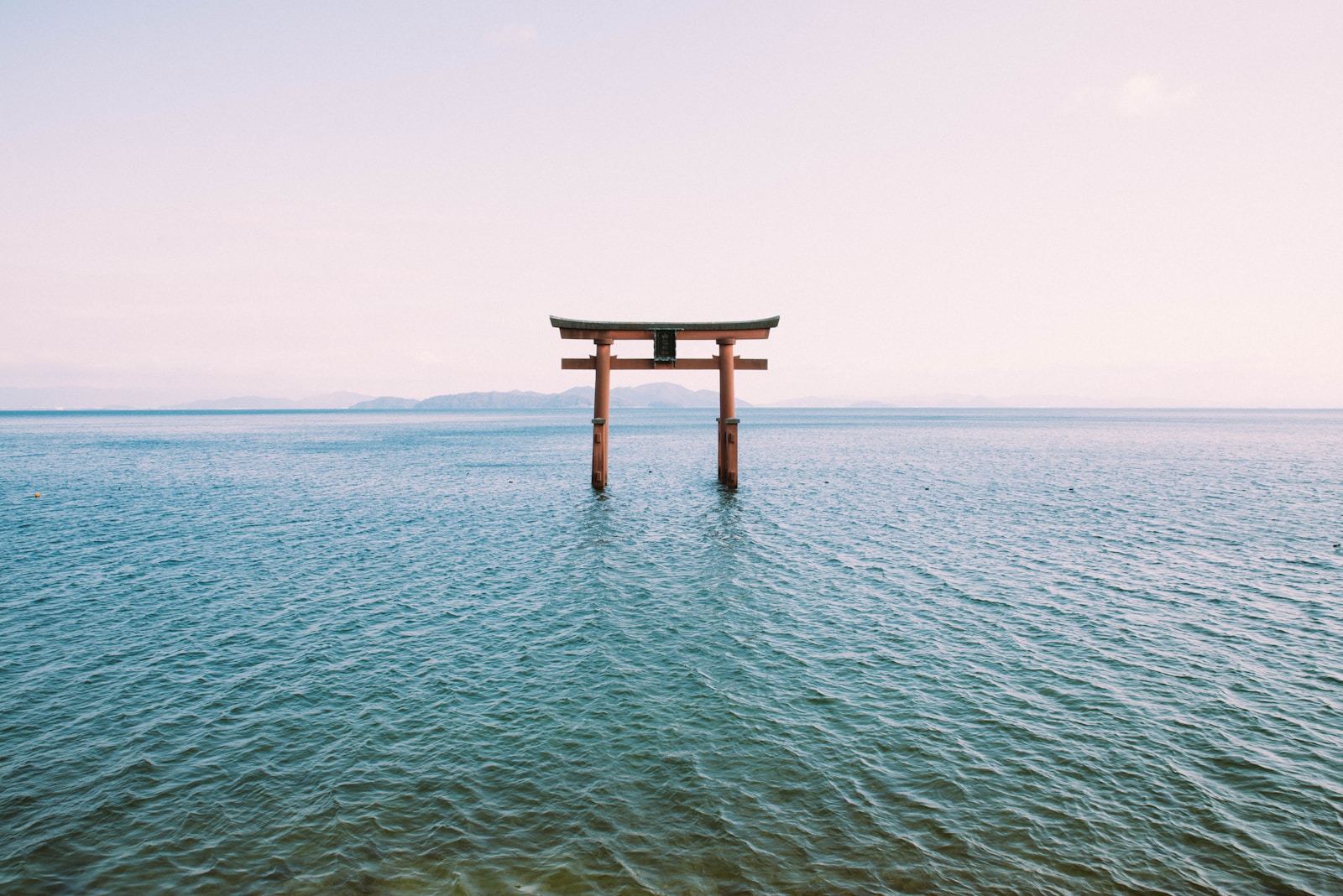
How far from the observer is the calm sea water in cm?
686

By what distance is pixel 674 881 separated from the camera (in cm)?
651

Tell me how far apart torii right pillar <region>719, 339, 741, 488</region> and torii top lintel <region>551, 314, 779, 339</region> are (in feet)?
1.72

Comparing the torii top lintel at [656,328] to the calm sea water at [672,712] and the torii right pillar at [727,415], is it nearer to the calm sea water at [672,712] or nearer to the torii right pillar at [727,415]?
the torii right pillar at [727,415]

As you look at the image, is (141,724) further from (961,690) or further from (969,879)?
(961,690)

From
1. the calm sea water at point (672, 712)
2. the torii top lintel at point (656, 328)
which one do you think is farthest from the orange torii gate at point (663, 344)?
the calm sea water at point (672, 712)

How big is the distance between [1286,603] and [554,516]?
22.4 meters

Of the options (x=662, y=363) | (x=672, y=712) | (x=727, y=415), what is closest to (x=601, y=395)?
(x=662, y=363)

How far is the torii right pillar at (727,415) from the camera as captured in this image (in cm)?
2905

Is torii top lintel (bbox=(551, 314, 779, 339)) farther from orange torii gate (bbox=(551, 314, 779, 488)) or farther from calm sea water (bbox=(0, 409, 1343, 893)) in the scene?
calm sea water (bbox=(0, 409, 1343, 893))

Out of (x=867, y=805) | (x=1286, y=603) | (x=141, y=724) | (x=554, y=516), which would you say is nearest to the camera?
(x=867, y=805)

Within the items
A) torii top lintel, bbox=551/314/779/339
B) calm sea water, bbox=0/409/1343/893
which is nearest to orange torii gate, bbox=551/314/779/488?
torii top lintel, bbox=551/314/779/339

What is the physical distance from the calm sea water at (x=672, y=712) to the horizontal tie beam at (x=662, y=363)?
26.7 feet

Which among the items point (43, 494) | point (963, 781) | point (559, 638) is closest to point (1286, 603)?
point (963, 781)

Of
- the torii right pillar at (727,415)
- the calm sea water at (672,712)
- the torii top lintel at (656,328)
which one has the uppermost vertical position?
the torii top lintel at (656,328)
